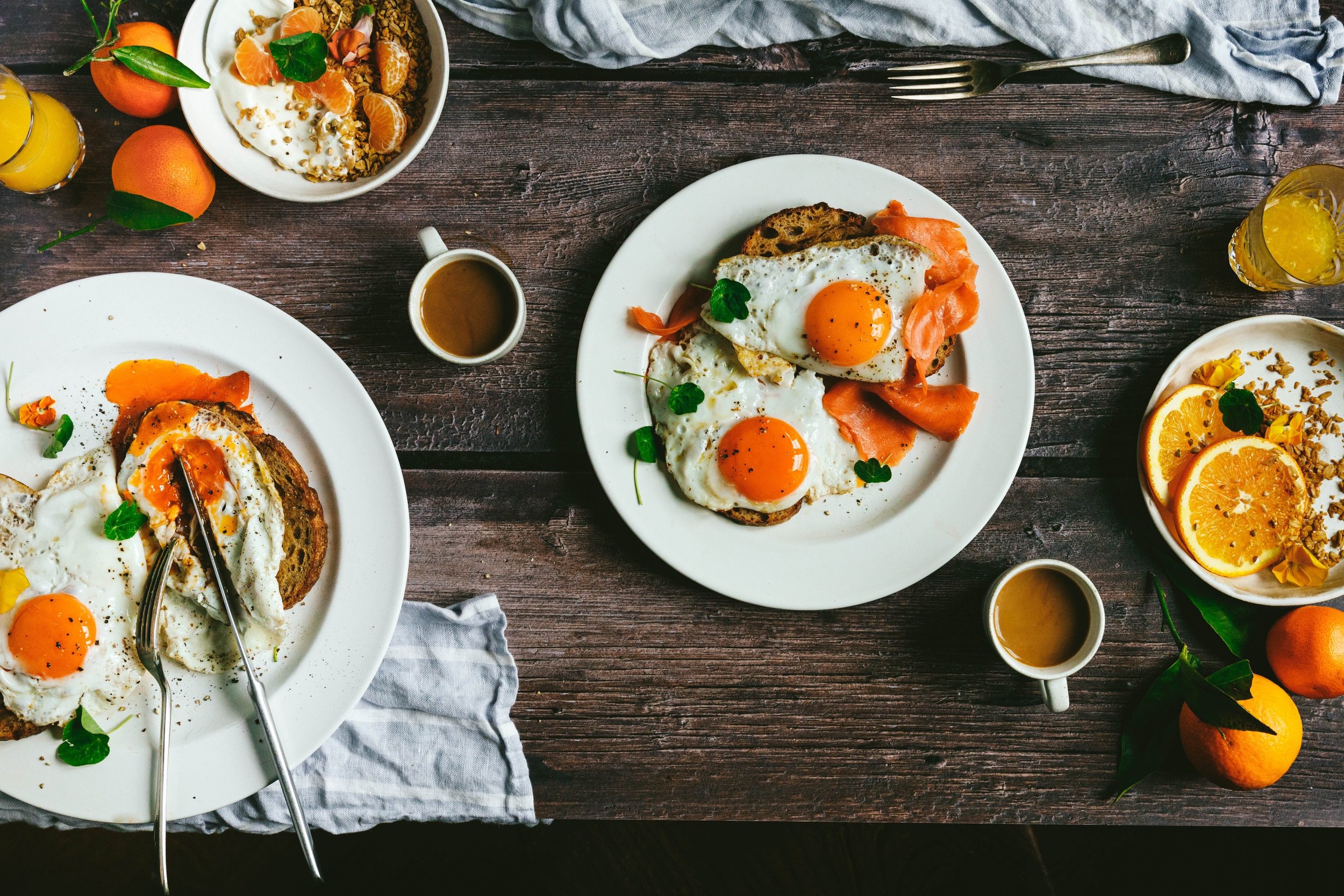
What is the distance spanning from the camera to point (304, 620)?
2422 millimetres

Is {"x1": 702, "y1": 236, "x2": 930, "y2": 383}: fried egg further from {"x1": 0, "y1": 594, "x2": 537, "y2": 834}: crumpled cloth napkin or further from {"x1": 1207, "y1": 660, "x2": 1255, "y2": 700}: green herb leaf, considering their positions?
{"x1": 1207, "y1": 660, "x2": 1255, "y2": 700}: green herb leaf

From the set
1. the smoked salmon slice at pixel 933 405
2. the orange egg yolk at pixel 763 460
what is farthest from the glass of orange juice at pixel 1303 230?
the orange egg yolk at pixel 763 460

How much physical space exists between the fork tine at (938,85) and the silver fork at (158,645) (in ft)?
9.15

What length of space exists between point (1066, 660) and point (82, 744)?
10.2ft

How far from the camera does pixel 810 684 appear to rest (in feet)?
8.47

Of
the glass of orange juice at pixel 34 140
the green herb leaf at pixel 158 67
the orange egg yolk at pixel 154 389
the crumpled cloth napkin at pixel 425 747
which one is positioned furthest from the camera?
the crumpled cloth napkin at pixel 425 747

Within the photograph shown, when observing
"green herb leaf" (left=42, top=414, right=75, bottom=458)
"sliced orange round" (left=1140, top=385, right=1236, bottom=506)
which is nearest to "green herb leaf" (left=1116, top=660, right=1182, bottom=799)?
"sliced orange round" (left=1140, top=385, right=1236, bottom=506)

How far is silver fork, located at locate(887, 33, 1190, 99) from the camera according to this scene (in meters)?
2.52

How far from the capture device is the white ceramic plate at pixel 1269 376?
8.21 feet

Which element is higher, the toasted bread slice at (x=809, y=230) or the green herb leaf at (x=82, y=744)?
the toasted bread slice at (x=809, y=230)

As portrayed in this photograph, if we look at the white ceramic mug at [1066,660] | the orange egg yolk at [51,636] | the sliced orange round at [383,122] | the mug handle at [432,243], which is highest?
the sliced orange round at [383,122]

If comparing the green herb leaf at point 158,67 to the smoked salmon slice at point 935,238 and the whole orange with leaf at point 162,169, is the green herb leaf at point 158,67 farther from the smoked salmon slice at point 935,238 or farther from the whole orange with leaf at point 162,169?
the smoked salmon slice at point 935,238

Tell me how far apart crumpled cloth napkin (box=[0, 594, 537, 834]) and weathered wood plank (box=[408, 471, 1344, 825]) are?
0.08 m

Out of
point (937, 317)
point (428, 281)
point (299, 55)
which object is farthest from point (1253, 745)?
Answer: point (299, 55)
